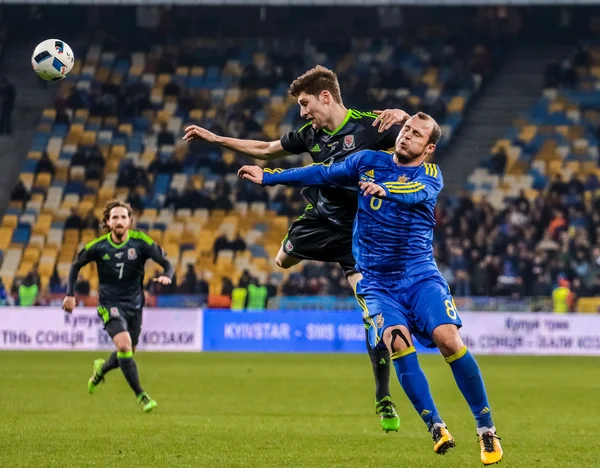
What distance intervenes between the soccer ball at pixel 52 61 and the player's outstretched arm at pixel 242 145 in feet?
8.30

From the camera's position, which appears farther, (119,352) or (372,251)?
(119,352)

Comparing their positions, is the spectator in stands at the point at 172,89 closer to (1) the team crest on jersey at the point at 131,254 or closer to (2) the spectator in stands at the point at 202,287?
(2) the spectator in stands at the point at 202,287

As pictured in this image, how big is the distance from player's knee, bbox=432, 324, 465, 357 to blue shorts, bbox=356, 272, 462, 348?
0.03 meters

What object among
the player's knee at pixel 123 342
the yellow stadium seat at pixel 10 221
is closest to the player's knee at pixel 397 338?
the player's knee at pixel 123 342

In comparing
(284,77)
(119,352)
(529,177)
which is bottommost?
(119,352)

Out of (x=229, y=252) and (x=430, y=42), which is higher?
(x=430, y=42)

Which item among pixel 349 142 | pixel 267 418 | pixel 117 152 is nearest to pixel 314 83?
pixel 349 142

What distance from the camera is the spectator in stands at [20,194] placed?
105ft

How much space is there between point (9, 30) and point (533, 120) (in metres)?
16.1

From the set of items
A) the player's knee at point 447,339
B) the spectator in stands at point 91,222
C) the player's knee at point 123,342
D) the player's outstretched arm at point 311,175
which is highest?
the spectator in stands at point 91,222

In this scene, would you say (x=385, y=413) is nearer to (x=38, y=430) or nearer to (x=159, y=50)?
(x=38, y=430)

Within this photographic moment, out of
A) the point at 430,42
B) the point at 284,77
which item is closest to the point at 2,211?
the point at 284,77

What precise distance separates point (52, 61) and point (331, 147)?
136 inches

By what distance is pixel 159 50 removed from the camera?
1443 inches
